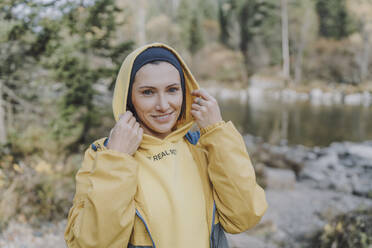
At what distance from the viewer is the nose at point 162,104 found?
1.43 meters

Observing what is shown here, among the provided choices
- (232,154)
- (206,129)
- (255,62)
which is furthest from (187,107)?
(255,62)

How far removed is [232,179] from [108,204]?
2.07ft

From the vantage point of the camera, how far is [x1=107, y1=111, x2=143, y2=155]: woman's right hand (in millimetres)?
1294

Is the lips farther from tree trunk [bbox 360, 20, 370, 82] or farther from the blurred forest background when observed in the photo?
tree trunk [bbox 360, 20, 370, 82]

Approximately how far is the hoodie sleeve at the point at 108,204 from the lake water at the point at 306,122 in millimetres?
10194

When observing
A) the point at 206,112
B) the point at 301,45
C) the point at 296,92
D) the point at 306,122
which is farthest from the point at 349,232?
the point at 301,45

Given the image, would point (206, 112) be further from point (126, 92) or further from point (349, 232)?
point (349, 232)

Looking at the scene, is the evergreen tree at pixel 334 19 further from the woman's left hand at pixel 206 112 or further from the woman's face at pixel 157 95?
the woman's face at pixel 157 95

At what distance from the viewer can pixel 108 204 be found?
1.17 meters

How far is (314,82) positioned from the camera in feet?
87.9

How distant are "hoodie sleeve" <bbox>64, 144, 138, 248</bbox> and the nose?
33 cm

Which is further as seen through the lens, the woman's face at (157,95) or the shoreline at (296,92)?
the shoreline at (296,92)

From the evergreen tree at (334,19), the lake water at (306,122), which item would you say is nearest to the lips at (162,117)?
the lake water at (306,122)

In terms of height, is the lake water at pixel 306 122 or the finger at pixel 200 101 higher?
the finger at pixel 200 101
